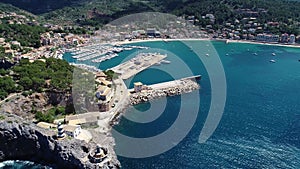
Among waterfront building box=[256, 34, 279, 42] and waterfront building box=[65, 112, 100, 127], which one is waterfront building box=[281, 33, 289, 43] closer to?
waterfront building box=[256, 34, 279, 42]

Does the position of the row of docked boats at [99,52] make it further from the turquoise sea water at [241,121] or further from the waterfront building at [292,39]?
the waterfront building at [292,39]

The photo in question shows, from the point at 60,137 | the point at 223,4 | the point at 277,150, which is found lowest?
the point at 277,150

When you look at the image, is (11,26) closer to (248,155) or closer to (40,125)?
(40,125)

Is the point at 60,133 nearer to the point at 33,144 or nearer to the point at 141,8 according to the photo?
the point at 33,144

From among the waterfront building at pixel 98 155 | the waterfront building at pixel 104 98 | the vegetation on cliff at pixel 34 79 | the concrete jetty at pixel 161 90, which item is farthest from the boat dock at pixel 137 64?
the waterfront building at pixel 98 155

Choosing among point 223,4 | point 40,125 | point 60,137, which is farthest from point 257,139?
point 223,4

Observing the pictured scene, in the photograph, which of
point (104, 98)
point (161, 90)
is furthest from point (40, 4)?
point (104, 98)

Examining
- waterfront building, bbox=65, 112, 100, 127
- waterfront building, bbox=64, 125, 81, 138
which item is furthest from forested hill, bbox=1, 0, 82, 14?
waterfront building, bbox=64, 125, 81, 138
